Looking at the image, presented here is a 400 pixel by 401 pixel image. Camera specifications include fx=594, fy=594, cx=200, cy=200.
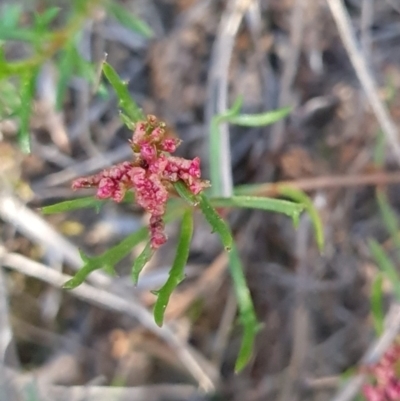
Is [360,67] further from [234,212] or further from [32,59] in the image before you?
[32,59]

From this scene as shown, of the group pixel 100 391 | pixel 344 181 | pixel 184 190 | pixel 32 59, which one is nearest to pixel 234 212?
pixel 344 181

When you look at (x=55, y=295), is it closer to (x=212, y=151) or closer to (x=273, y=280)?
(x=273, y=280)

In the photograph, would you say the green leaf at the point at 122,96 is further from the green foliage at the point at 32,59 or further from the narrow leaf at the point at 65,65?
the narrow leaf at the point at 65,65

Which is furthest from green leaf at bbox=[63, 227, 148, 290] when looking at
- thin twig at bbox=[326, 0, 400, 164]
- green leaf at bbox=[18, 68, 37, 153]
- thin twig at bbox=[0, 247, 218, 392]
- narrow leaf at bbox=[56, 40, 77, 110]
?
thin twig at bbox=[326, 0, 400, 164]

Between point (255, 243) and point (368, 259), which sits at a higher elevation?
point (255, 243)

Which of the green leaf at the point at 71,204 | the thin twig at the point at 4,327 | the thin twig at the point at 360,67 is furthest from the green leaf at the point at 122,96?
the thin twig at the point at 4,327

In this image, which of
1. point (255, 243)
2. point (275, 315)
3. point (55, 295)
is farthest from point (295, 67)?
point (55, 295)

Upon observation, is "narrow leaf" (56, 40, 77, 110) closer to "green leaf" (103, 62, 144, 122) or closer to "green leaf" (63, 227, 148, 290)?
"green leaf" (103, 62, 144, 122)
